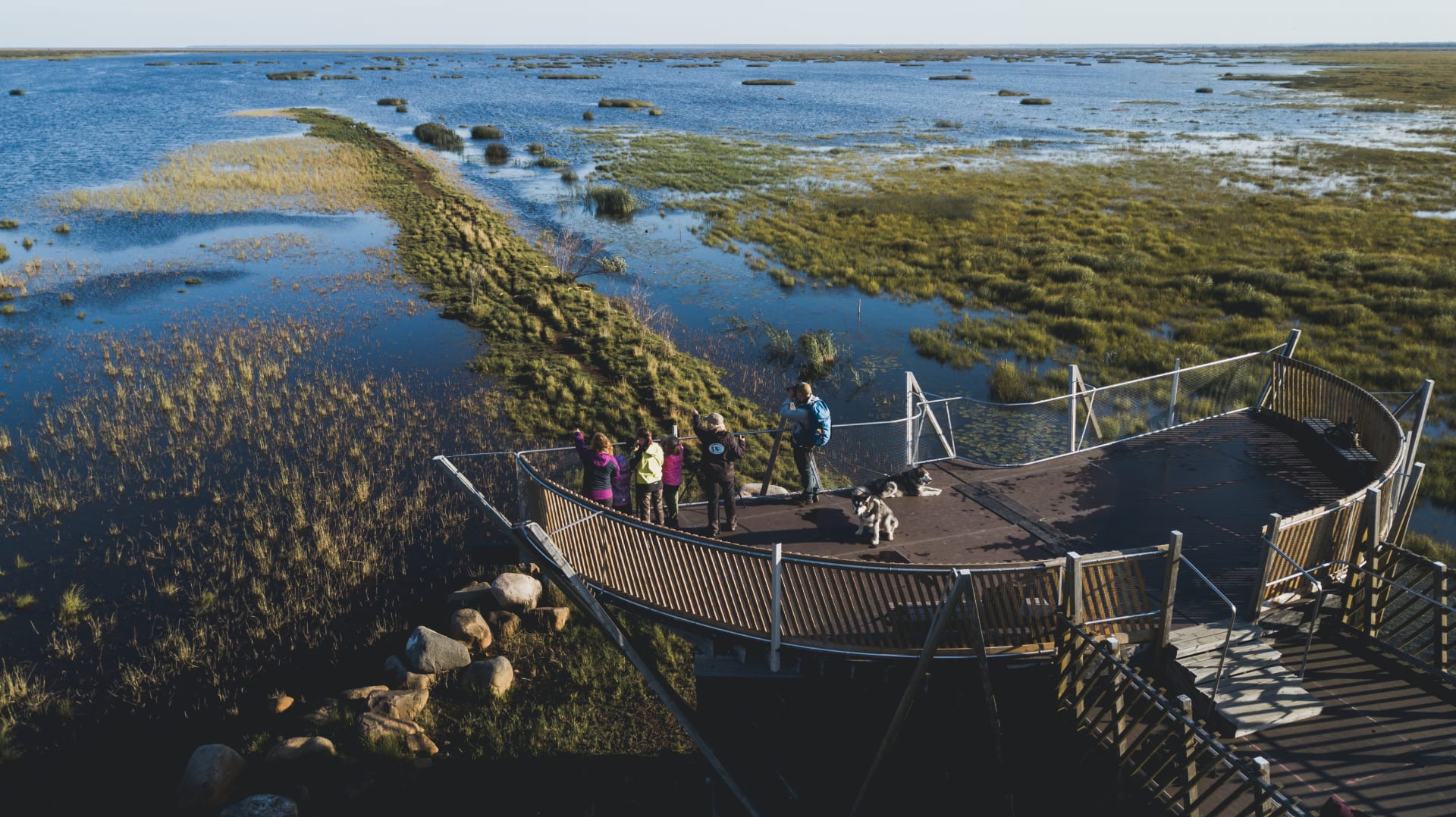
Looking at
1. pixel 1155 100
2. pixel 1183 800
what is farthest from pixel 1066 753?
pixel 1155 100

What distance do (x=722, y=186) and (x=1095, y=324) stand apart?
28647 millimetres

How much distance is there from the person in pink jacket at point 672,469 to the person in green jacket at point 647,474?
19 cm

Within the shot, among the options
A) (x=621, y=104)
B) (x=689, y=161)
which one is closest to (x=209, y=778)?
(x=689, y=161)

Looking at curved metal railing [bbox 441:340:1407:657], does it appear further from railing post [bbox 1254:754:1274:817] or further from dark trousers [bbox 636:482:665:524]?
railing post [bbox 1254:754:1274:817]

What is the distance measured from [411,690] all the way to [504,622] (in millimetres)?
1740

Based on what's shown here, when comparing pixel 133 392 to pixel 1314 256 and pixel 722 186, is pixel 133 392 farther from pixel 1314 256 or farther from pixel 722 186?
pixel 1314 256

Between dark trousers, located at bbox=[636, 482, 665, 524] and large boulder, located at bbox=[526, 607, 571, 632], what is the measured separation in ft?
11.0

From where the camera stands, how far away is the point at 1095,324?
25391 mm

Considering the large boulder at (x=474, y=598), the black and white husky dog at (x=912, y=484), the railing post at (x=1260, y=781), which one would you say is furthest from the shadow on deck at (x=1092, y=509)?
the large boulder at (x=474, y=598)

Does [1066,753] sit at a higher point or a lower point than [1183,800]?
lower

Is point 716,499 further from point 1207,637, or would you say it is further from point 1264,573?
point 1264,573

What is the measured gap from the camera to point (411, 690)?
1103 centimetres

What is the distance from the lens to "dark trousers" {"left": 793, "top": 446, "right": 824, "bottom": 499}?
420 inches

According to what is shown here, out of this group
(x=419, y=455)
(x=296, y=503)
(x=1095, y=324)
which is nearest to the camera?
(x=296, y=503)
